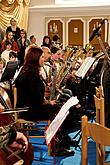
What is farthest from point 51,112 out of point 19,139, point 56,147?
point 19,139

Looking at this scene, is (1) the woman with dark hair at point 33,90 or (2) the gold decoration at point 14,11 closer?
(1) the woman with dark hair at point 33,90

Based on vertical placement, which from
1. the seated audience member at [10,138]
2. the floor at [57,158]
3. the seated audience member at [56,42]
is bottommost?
the floor at [57,158]

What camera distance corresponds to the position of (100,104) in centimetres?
233

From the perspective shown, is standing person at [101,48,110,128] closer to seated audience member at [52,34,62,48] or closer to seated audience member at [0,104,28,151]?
seated audience member at [0,104,28,151]

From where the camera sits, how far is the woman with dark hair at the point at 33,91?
338 centimetres

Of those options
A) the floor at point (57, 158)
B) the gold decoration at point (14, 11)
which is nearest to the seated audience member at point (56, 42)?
the gold decoration at point (14, 11)

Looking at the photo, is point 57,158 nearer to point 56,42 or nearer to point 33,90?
point 33,90

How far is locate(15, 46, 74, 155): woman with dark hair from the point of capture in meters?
3.38

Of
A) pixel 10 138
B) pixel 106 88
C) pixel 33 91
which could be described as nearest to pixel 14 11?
pixel 33 91

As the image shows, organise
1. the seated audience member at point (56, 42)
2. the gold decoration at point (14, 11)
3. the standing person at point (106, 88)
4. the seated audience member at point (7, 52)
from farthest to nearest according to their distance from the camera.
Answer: the gold decoration at point (14, 11)
the seated audience member at point (56, 42)
the seated audience member at point (7, 52)
the standing person at point (106, 88)

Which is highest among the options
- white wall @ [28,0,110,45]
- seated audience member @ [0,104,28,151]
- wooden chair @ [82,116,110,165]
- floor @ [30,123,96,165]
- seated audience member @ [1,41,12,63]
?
white wall @ [28,0,110,45]

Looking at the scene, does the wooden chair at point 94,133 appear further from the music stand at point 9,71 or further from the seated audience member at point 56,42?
the seated audience member at point 56,42

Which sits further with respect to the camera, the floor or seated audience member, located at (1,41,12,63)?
seated audience member, located at (1,41,12,63)

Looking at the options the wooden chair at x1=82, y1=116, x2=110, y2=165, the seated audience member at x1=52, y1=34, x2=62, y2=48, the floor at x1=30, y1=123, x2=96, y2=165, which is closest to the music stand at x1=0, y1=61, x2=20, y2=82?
the floor at x1=30, y1=123, x2=96, y2=165
